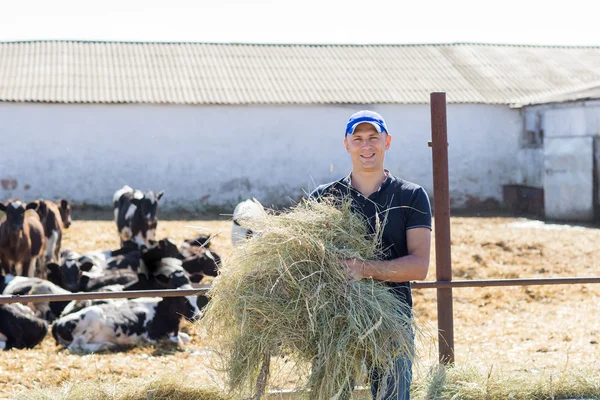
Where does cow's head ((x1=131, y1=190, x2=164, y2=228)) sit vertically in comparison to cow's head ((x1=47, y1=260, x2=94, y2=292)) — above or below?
above

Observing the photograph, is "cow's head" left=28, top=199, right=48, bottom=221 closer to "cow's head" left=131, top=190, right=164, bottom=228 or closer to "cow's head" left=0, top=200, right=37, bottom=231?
"cow's head" left=131, top=190, right=164, bottom=228

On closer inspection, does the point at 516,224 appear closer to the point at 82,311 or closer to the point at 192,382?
the point at 82,311

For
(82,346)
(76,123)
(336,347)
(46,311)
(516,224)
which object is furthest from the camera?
(76,123)

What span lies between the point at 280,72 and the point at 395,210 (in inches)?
838

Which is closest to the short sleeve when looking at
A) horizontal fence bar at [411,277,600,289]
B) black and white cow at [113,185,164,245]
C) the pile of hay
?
the pile of hay

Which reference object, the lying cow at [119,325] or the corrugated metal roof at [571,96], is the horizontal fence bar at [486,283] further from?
the corrugated metal roof at [571,96]

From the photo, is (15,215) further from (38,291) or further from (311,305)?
(311,305)

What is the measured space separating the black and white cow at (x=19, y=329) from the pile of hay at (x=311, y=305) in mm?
4343

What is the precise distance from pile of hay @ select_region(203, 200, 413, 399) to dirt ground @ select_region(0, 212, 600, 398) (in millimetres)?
226

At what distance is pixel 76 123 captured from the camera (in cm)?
2122

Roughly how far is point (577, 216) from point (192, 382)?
16208 mm

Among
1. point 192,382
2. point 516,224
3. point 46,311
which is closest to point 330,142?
point 516,224

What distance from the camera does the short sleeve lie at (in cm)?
367

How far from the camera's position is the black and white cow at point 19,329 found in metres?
7.48
